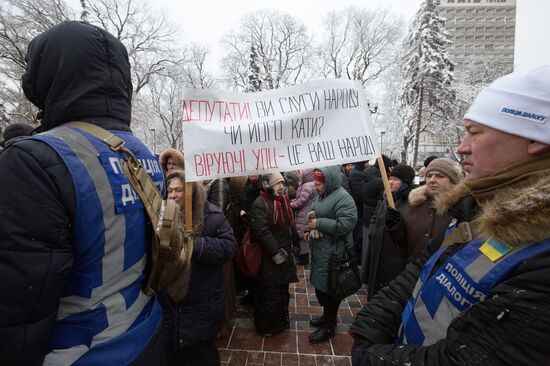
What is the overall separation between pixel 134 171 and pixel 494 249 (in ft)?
4.48

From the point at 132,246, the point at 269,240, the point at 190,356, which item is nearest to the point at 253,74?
the point at 269,240

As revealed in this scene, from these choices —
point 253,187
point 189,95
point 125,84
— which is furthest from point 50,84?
point 253,187

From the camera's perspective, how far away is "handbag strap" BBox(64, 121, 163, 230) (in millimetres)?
1233

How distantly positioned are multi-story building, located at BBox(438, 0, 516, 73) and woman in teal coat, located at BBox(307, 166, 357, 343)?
84.0m

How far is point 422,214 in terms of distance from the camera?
297 centimetres

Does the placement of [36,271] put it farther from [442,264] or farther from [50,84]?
[442,264]

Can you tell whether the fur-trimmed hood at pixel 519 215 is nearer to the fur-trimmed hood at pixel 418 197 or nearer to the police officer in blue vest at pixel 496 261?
the police officer in blue vest at pixel 496 261

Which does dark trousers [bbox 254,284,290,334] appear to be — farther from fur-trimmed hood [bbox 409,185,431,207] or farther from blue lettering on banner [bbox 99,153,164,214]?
blue lettering on banner [bbox 99,153,164,214]

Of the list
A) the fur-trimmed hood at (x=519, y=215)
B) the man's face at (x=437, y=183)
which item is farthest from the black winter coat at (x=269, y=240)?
the fur-trimmed hood at (x=519, y=215)

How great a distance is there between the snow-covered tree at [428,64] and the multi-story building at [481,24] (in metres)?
60.8

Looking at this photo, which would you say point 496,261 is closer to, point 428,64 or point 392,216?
point 392,216

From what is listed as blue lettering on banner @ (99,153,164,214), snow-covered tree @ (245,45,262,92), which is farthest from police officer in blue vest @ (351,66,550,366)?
snow-covered tree @ (245,45,262,92)

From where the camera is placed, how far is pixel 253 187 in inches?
184

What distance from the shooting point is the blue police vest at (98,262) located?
108 centimetres
